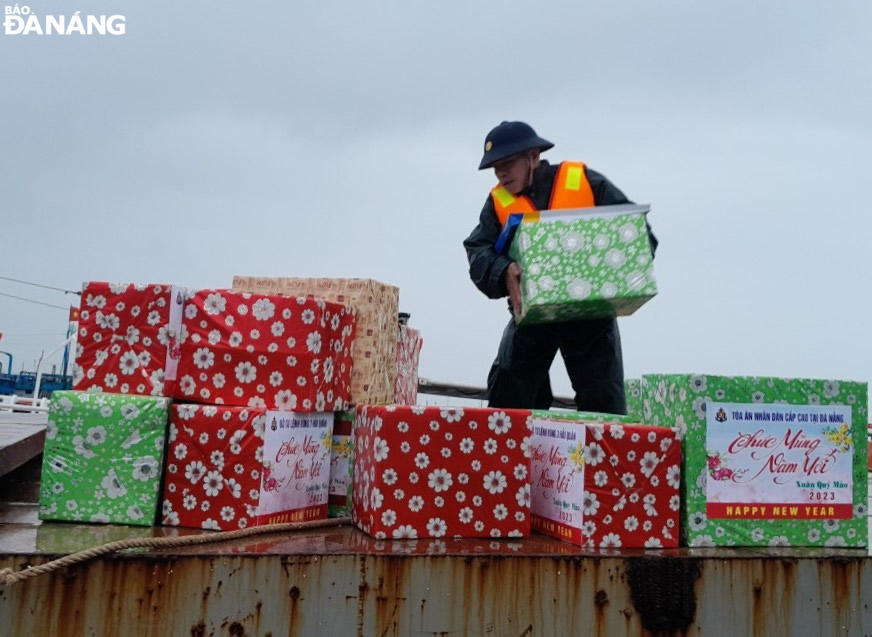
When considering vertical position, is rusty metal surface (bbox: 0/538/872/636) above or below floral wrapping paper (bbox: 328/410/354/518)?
below

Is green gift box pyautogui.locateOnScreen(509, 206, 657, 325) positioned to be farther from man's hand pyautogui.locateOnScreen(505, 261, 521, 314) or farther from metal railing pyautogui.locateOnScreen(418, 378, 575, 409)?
metal railing pyautogui.locateOnScreen(418, 378, 575, 409)

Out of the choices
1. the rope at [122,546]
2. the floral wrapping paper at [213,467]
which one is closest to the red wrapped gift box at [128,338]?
the floral wrapping paper at [213,467]

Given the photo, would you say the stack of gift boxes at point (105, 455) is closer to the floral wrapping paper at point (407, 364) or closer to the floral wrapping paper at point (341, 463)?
the floral wrapping paper at point (341, 463)

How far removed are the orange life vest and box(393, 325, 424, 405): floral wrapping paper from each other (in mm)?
806

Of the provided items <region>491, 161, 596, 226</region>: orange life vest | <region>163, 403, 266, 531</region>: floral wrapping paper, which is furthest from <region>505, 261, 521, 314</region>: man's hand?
<region>163, 403, 266, 531</region>: floral wrapping paper

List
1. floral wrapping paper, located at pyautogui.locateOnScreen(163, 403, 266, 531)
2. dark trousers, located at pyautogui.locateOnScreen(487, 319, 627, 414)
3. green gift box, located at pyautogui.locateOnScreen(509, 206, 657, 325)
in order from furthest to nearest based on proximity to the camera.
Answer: dark trousers, located at pyautogui.locateOnScreen(487, 319, 627, 414), green gift box, located at pyautogui.locateOnScreen(509, 206, 657, 325), floral wrapping paper, located at pyautogui.locateOnScreen(163, 403, 266, 531)

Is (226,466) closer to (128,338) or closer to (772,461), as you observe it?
(128,338)

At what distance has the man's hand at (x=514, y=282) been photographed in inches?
129

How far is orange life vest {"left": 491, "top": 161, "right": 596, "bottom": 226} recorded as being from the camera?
358cm

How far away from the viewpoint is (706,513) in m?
2.55

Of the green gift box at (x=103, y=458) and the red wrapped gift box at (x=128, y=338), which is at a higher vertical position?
the red wrapped gift box at (x=128, y=338)

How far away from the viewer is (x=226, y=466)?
262 cm

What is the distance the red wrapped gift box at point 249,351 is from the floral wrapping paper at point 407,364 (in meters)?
1.06

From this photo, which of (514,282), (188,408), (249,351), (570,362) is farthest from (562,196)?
(188,408)
